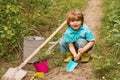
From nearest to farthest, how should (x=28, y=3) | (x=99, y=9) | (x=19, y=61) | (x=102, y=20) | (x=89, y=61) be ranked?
1. (x=89, y=61)
2. (x=19, y=61)
3. (x=28, y=3)
4. (x=102, y=20)
5. (x=99, y=9)

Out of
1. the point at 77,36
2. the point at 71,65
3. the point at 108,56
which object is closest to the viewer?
the point at 71,65

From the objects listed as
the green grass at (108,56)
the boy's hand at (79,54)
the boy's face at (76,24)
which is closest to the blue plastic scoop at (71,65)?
the boy's hand at (79,54)

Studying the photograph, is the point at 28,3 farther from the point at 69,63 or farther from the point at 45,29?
the point at 69,63

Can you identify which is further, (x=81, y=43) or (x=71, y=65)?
(x=81, y=43)

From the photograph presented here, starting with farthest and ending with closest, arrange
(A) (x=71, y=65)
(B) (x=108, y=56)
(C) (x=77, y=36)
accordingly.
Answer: (C) (x=77, y=36), (B) (x=108, y=56), (A) (x=71, y=65)

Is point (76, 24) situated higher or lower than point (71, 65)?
higher

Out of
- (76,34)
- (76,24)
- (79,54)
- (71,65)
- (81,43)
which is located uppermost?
(76,24)

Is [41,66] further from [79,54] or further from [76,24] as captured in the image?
[76,24]

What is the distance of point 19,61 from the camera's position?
6.02 metres

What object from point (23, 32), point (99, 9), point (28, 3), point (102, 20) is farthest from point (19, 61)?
point (99, 9)

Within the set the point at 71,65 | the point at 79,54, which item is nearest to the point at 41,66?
the point at 71,65

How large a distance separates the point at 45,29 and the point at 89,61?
2.35m

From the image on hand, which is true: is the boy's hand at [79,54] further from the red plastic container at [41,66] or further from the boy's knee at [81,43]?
the red plastic container at [41,66]

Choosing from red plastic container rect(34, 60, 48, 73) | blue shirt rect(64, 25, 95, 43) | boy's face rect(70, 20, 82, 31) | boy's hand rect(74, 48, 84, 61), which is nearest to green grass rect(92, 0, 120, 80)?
boy's hand rect(74, 48, 84, 61)
